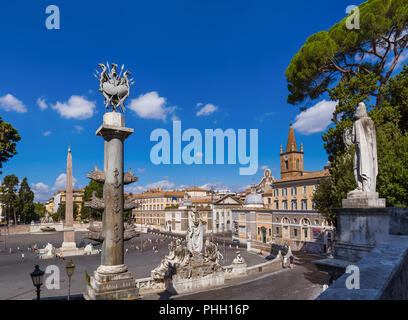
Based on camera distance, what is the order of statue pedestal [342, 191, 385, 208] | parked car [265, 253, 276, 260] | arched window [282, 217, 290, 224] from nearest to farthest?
1. statue pedestal [342, 191, 385, 208]
2. parked car [265, 253, 276, 260]
3. arched window [282, 217, 290, 224]

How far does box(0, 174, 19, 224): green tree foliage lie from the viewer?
77.6 m

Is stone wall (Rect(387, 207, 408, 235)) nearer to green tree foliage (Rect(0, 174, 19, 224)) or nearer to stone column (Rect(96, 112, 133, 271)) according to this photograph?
stone column (Rect(96, 112, 133, 271))

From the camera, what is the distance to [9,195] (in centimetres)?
7769

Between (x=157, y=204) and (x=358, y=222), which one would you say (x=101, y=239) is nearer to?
(x=358, y=222)

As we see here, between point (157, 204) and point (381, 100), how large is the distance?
284 ft

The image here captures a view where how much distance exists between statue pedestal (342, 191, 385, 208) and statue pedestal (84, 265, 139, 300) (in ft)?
21.7

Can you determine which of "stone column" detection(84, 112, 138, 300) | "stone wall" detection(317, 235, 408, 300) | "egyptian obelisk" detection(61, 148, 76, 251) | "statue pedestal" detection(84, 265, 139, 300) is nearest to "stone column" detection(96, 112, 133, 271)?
"stone column" detection(84, 112, 138, 300)

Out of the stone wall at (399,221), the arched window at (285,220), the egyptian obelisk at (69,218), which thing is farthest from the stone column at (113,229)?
the arched window at (285,220)

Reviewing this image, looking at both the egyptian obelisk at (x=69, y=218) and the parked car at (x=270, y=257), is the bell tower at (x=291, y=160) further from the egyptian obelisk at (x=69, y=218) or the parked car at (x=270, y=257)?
the egyptian obelisk at (x=69, y=218)

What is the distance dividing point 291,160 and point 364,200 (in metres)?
67.5

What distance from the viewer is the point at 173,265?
1794cm

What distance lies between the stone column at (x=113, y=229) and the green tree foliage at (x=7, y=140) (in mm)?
15795

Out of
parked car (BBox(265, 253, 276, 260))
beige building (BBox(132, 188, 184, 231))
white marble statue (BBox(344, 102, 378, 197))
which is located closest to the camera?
white marble statue (BBox(344, 102, 378, 197))

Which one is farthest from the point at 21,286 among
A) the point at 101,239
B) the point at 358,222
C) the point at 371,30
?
the point at 371,30
